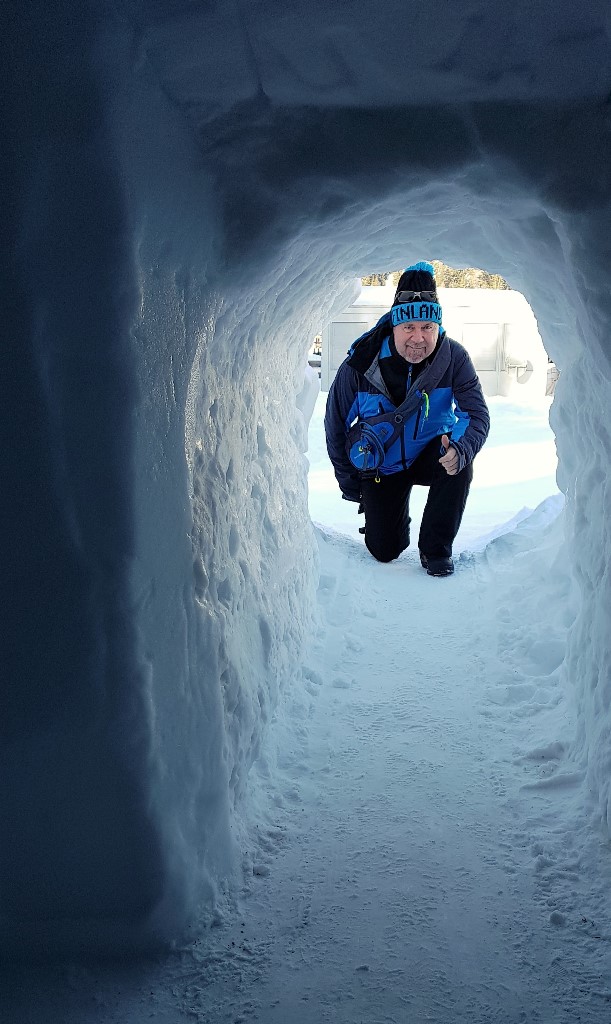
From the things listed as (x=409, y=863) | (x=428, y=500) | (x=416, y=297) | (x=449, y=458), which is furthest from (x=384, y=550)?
(x=409, y=863)

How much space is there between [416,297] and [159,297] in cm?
200

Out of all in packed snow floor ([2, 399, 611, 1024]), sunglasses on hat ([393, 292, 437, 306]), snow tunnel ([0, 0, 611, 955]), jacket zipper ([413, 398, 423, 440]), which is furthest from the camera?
jacket zipper ([413, 398, 423, 440])

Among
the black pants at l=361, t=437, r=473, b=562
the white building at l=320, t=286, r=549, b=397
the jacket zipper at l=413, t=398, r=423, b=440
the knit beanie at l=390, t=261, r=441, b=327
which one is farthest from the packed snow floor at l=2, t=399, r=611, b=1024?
the white building at l=320, t=286, r=549, b=397

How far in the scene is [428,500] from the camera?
4.12 metres

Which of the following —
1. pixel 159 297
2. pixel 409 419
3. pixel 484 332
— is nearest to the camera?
pixel 159 297

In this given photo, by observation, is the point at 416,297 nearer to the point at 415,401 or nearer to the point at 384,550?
the point at 415,401

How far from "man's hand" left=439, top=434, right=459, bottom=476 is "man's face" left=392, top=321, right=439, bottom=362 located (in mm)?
498

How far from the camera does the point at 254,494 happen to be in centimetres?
258

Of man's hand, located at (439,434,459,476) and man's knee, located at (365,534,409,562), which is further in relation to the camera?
man's knee, located at (365,534,409,562)

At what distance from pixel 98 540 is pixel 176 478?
284 mm

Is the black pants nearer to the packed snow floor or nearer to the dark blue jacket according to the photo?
the dark blue jacket

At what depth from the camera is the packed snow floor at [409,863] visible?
1.41 metres

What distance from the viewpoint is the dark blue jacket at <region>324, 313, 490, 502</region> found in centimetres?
347

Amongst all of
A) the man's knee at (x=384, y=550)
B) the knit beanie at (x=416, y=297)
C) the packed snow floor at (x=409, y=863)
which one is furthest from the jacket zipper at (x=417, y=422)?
the packed snow floor at (x=409, y=863)
